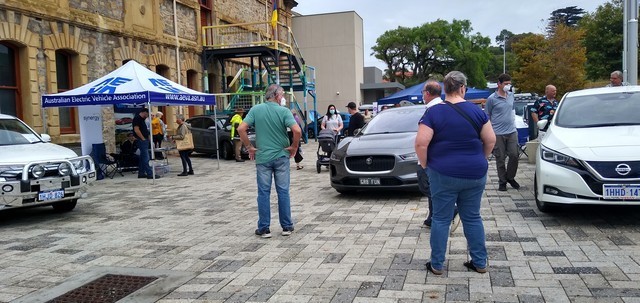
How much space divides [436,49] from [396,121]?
45880mm

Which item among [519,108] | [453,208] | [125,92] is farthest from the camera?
[519,108]

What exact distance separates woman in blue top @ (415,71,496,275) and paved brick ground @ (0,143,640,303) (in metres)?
0.34

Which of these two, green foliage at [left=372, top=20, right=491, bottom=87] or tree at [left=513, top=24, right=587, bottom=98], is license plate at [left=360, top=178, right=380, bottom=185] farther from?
green foliage at [left=372, top=20, right=491, bottom=87]

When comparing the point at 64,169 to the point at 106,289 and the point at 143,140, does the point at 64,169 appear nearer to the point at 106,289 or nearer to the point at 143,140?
the point at 106,289

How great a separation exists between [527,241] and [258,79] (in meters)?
21.1

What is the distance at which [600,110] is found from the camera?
6.89 m

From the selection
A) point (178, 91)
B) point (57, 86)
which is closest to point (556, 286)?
point (178, 91)

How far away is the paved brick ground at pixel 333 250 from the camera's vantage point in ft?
13.8

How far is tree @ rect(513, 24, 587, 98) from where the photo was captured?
2759 cm

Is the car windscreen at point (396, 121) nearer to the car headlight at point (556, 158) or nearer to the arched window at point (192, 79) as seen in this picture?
the car headlight at point (556, 158)

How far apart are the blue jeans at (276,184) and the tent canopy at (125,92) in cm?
610

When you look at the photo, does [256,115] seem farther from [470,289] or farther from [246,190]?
[246,190]

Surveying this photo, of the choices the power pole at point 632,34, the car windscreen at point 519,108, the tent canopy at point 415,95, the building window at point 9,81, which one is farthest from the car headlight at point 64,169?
the car windscreen at point 519,108

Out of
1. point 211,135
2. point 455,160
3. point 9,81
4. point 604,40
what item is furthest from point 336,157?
point 604,40
